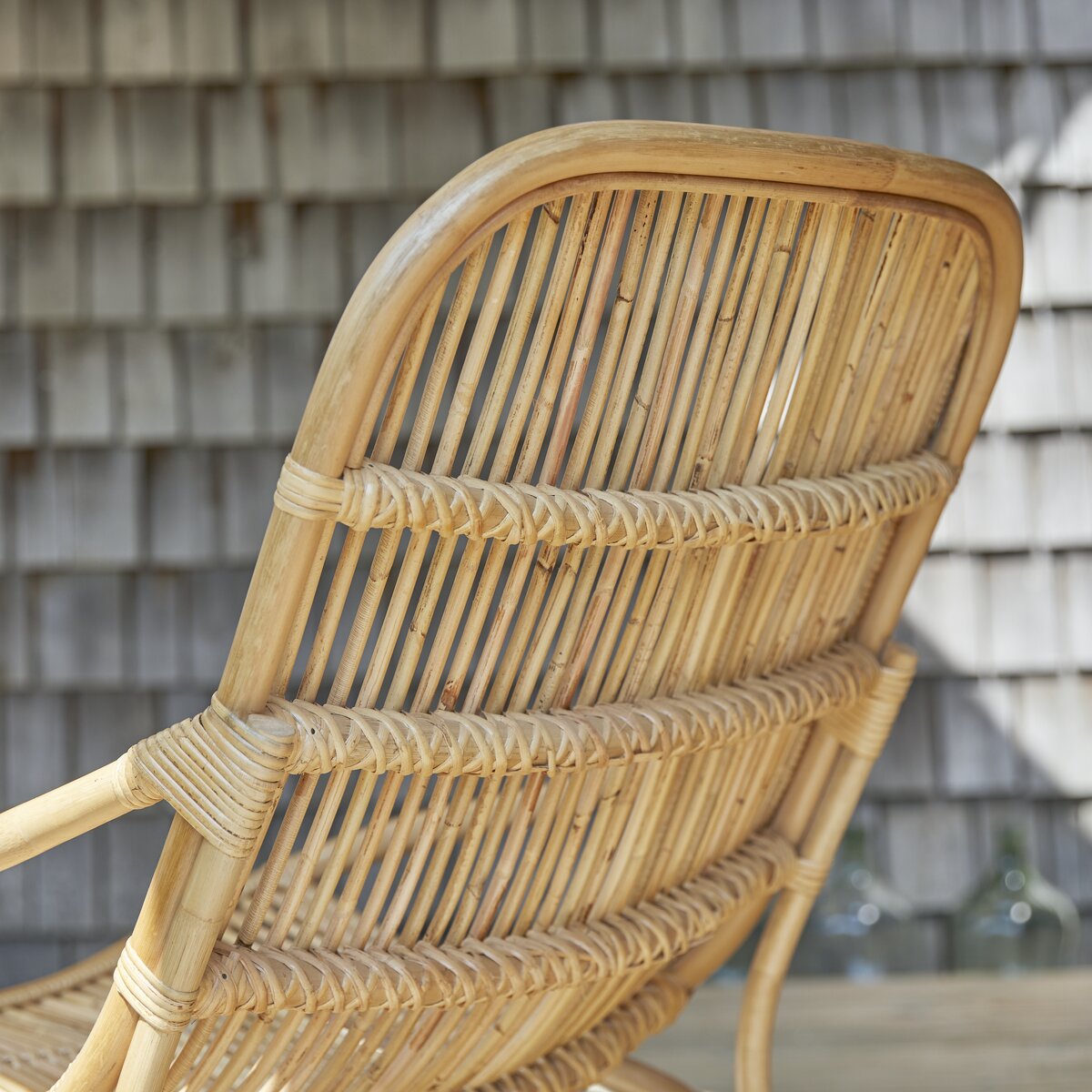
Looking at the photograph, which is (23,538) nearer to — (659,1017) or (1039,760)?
(659,1017)

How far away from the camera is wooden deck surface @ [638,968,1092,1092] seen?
66.5 inches

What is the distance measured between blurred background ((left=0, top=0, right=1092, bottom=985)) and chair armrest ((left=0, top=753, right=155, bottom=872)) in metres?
1.41

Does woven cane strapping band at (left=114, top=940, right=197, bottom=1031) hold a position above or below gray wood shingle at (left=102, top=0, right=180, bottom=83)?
below

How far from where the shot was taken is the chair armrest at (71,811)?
27.4 inches

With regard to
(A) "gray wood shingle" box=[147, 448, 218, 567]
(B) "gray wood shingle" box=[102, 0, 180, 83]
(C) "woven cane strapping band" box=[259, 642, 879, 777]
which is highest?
(B) "gray wood shingle" box=[102, 0, 180, 83]

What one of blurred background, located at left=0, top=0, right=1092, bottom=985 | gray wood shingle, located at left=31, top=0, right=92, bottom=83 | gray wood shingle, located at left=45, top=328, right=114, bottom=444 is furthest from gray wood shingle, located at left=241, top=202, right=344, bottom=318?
gray wood shingle, located at left=31, top=0, right=92, bottom=83

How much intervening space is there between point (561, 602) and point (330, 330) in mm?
1470

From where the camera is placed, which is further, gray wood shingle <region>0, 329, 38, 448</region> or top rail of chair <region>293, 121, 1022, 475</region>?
gray wood shingle <region>0, 329, 38, 448</region>

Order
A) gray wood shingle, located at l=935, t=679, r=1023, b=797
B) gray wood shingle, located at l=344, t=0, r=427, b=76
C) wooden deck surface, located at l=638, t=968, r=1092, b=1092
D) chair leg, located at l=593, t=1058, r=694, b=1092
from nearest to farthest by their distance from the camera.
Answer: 1. chair leg, located at l=593, t=1058, r=694, b=1092
2. wooden deck surface, located at l=638, t=968, r=1092, b=1092
3. gray wood shingle, located at l=344, t=0, r=427, b=76
4. gray wood shingle, located at l=935, t=679, r=1023, b=797

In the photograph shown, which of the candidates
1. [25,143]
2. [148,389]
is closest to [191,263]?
[148,389]

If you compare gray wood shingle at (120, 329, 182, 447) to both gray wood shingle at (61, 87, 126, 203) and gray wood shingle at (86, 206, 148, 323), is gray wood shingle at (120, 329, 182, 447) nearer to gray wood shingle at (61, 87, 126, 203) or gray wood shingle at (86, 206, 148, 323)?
gray wood shingle at (86, 206, 148, 323)

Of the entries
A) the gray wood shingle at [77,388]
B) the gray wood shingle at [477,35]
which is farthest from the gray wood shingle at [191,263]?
the gray wood shingle at [477,35]

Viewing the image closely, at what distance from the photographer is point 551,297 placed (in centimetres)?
68

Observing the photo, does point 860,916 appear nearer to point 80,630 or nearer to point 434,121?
point 80,630
